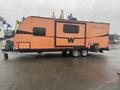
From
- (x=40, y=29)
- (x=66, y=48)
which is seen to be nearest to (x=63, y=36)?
(x=66, y=48)

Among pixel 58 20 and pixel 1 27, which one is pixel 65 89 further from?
pixel 1 27

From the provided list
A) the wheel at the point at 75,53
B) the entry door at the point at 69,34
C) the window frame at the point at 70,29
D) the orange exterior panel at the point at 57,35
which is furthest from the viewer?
the wheel at the point at 75,53

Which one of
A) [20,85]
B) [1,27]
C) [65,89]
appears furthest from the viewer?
[1,27]

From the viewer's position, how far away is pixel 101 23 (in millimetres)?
14742

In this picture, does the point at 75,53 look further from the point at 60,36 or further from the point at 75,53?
the point at 60,36

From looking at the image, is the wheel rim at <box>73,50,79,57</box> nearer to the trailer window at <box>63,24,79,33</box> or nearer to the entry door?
the entry door

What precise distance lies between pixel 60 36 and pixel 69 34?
80cm

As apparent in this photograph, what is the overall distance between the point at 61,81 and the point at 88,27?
8473 millimetres

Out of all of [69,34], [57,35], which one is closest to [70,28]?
[69,34]

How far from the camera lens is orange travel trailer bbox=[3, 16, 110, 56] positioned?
12.0 meters

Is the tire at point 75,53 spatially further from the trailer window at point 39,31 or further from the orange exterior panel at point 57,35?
the trailer window at point 39,31

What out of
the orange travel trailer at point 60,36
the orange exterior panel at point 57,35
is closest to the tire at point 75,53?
the orange travel trailer at point 60,36

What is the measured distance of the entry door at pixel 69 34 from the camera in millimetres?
13062

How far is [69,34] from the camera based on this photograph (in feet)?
44.1
